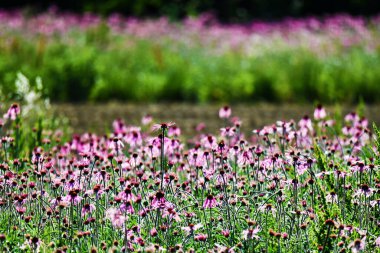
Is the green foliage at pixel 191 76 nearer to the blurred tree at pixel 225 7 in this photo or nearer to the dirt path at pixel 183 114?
the dirt path at pixel 183 114

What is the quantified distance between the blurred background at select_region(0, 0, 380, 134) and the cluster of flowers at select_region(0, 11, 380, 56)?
0.03m

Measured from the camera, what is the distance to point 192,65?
10.6m

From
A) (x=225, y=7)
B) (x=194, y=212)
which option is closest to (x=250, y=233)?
(x=194, y=212)

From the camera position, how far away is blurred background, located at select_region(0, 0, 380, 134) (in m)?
9.23

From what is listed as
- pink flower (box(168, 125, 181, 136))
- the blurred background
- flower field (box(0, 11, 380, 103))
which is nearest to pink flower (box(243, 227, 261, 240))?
pink flower (box(168, 125, 181, 136))

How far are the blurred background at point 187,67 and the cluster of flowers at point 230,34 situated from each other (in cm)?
3

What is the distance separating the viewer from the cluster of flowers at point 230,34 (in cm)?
1201

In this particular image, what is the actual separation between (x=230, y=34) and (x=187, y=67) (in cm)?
347

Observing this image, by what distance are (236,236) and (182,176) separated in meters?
1.25

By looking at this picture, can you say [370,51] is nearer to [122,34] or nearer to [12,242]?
[122,34]

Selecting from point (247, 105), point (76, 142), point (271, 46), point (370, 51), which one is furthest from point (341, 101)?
point (76, 142)

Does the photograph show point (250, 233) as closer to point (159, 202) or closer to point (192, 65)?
point (159, 202)

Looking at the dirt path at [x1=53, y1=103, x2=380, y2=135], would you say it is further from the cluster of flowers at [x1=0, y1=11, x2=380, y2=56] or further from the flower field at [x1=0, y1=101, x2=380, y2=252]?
the flower field at [x1=0, y1=101, x2=380, y2=252]

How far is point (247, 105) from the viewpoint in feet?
31.1
